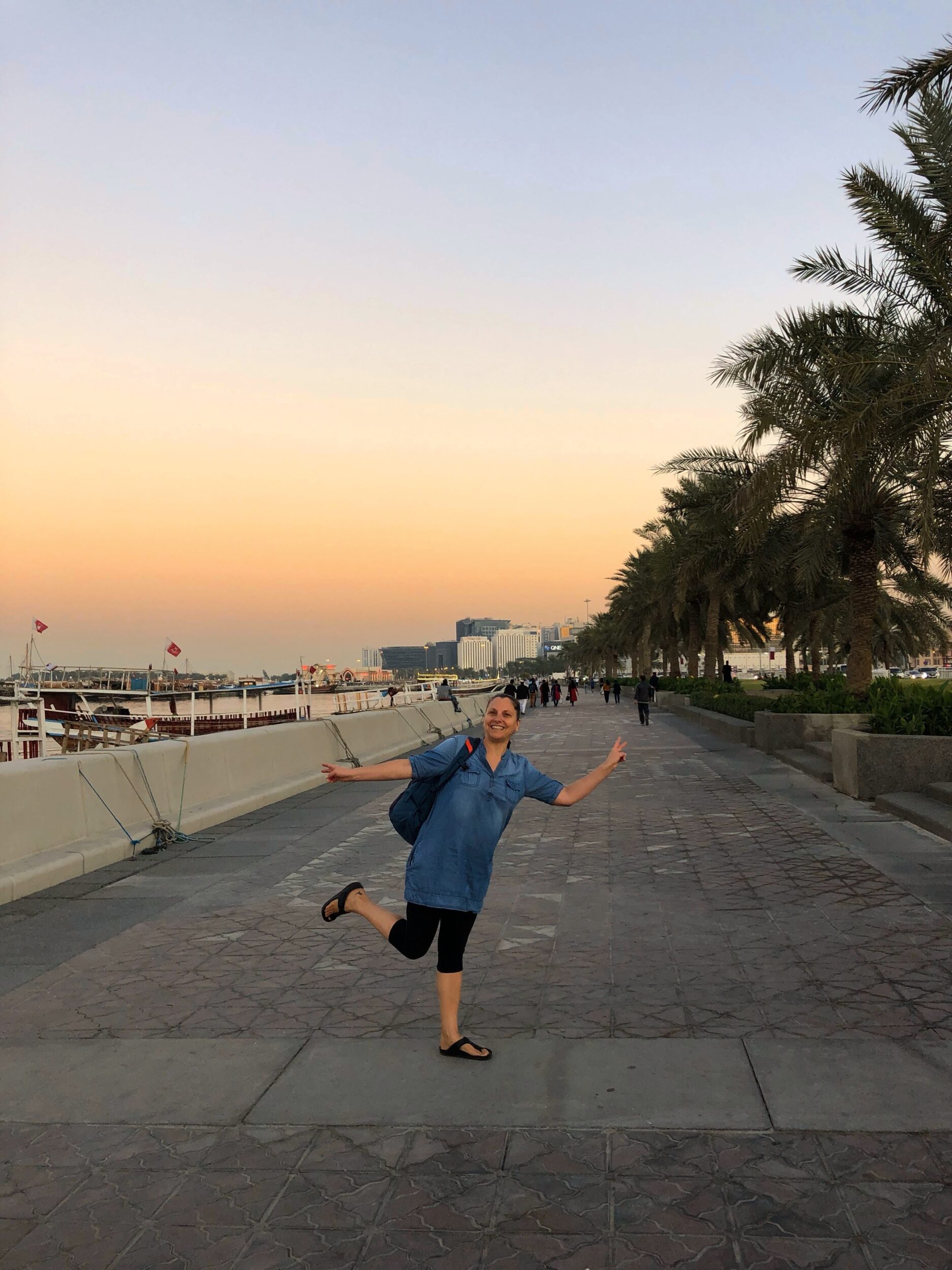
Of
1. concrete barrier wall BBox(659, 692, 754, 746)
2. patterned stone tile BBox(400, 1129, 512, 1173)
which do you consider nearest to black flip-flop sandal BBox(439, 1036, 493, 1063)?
patterned stone tile BBox(400, 1129, 512, 1173)

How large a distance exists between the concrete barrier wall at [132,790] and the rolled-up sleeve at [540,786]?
15.9 ft

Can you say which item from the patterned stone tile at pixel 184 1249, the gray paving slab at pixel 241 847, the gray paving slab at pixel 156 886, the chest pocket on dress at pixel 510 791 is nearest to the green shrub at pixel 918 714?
the gray paving slab at pixel 241 847

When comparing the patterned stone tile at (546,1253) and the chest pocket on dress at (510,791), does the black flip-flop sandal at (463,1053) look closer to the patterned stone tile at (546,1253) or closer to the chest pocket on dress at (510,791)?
the chest pocket on dress at (510,791)

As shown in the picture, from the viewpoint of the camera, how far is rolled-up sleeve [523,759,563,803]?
4840 millimetres

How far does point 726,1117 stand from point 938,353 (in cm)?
1029

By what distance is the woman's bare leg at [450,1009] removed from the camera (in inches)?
182

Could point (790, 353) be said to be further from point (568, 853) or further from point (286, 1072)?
point (286, 1072)

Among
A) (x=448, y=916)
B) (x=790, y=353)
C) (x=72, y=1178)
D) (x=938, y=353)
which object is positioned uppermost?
(x=790, y=353)

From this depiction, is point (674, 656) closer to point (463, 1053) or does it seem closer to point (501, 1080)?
point (463, 1053)

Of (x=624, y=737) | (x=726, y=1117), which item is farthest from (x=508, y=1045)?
(x=624, y=737)

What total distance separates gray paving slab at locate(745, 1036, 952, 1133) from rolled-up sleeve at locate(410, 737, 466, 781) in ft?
5.90

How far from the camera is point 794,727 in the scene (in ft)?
62.8

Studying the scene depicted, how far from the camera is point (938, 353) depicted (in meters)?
12.0

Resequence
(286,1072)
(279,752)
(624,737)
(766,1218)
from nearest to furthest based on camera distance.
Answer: (766,1218), (286,1072), (279,752), (624,737)
